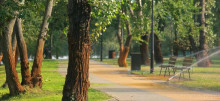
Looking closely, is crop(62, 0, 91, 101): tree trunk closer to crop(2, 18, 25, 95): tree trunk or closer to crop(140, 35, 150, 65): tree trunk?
crop(2, 18, 25, 95): tree trunk

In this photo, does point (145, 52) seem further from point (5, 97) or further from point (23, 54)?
point (5, 97)

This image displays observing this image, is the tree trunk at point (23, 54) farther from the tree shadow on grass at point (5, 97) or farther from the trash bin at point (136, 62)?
the trash bin at point (136, 62)

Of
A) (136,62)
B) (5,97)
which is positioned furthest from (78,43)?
(136,62)

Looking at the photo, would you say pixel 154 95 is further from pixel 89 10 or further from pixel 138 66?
pixel 138 66

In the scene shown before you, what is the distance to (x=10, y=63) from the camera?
1434 cm

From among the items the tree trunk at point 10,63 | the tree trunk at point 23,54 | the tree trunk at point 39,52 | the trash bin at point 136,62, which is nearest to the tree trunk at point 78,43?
the tree trunk at point 10,63

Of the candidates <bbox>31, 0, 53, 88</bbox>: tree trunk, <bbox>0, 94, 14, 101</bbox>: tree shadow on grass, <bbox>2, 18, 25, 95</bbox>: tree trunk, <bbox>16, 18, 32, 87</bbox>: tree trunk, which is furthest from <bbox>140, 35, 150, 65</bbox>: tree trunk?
<bbox>0, 94, 14, 101</bbox>: tree shadow on grass

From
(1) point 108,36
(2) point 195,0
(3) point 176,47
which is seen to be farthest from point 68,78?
(1) point 108,36

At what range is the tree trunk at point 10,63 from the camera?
1420 centimetres

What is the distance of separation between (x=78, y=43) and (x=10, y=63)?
233 inches

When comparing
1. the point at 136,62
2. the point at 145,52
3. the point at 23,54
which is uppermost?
the point at 145,52

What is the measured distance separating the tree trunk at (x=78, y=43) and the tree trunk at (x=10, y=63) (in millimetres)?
5482

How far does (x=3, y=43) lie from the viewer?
14.2m

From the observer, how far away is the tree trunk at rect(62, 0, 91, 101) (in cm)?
897
